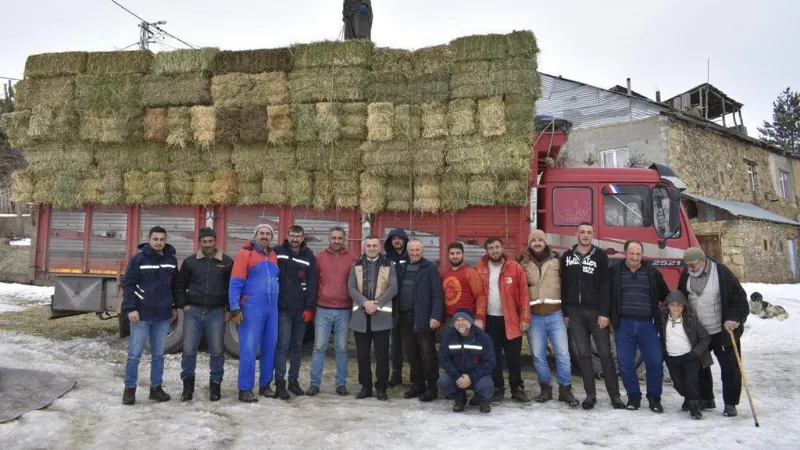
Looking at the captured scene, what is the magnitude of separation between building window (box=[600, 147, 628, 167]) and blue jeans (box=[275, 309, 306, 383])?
1807 cm

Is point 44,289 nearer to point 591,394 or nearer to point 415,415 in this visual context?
point 415,415

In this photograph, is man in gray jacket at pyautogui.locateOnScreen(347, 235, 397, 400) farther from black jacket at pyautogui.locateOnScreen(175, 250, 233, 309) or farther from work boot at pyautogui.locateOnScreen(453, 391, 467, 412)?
black jacket at pyautogui.locateOnScreen(175, 250, 233, 309)

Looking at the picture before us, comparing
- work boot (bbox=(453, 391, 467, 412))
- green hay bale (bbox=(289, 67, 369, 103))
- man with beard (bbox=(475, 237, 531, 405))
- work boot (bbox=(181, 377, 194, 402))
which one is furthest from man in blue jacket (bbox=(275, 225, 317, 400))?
green hay bale (bbox=(289, 67, 369, 103))

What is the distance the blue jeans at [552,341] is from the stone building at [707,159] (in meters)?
15.7

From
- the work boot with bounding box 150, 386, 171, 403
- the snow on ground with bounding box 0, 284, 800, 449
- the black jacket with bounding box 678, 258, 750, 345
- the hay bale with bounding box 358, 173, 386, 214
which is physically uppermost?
the hay bale with bounding box 358, 173, 386, 214

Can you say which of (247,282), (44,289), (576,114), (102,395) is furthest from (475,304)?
(576,114)

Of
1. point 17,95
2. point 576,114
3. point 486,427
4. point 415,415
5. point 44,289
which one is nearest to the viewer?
point 486,427

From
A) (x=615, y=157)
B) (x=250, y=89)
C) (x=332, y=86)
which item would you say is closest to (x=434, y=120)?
(x=332, y=86)

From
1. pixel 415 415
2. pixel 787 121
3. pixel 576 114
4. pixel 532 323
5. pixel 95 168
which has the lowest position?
pixel 415 415

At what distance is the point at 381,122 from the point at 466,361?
12.2 feet

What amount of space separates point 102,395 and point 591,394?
502cm

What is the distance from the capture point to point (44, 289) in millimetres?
15617

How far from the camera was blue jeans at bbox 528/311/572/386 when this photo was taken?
17.9ft

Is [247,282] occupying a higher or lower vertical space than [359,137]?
lower
